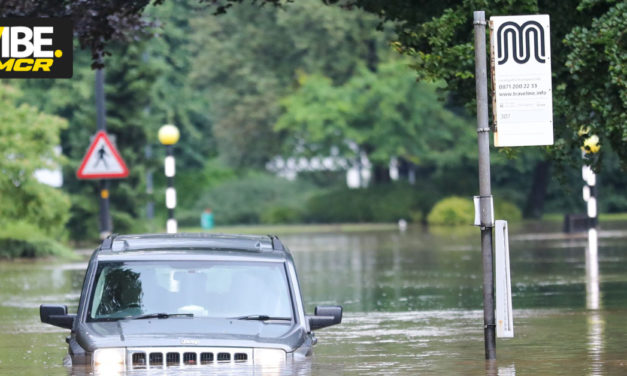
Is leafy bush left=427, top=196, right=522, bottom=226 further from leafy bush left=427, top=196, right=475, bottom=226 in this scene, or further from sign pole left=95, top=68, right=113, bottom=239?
sign pole left=95, top=68, right=113, bottom=239

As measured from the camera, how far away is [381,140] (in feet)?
237

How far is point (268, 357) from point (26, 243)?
94.0 ft

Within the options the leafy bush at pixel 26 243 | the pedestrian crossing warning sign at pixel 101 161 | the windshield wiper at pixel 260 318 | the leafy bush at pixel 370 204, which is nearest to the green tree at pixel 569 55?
the windshield wiper at pixel 260 318

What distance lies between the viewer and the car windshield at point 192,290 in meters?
11.2

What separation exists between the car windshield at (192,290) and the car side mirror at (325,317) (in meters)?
0.23

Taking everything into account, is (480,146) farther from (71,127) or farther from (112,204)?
(71,127)

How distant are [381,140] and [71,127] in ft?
Result: 48.0

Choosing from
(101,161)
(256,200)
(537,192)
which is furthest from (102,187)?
(256,200)

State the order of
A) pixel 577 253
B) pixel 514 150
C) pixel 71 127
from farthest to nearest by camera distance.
→ pixel 71 127, pixel 577 253, pixel 514 150

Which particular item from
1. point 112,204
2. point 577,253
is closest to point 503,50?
point 577,253

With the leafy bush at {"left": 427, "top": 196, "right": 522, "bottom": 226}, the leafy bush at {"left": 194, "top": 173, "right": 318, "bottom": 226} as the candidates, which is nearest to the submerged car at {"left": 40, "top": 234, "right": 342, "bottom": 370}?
the leafy bush at {"left": 427, "top": 196, "right": 522, "bottom": 226}

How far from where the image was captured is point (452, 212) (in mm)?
67250

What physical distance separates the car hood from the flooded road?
30 cm

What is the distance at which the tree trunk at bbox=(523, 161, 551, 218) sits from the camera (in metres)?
72.2
